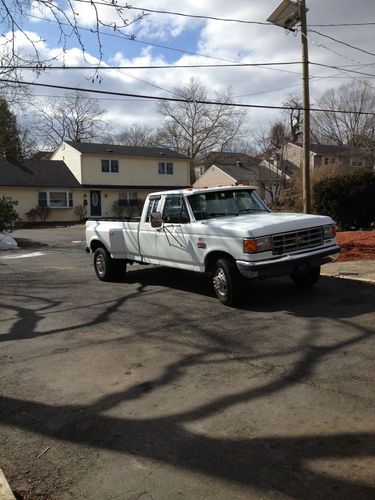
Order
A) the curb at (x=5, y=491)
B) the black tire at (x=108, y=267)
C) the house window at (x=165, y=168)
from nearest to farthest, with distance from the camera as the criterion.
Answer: the curb at (x=5, y=491) < the black tire at (x=108, y=267) < the house window at (x=165, y=168)

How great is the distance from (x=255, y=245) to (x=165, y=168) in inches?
1555

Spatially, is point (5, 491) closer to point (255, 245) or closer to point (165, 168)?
point (255, 245)

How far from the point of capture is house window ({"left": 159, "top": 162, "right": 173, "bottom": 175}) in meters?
46.1

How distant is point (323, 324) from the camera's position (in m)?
6.82

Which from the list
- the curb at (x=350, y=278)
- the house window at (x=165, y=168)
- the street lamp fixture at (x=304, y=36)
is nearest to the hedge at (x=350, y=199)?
the street lamp fixture at (x=304, y=36)

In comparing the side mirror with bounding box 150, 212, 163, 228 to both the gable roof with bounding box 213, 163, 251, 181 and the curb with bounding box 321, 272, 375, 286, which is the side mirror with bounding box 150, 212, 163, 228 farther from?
the gable roof with bounding box 213, 163, 251, 181

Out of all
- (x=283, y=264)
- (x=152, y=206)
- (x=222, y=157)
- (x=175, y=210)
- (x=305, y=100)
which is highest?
(x=222, y=157)

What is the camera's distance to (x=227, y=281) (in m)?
7.96

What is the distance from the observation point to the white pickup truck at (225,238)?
7.69 m

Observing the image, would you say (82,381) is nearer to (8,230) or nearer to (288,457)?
(288,457)

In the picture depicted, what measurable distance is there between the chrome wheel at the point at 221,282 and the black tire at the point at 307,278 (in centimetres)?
165

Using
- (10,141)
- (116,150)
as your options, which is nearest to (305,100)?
(116,150)

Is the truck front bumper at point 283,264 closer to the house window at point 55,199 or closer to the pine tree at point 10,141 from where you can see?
the pine tree at point 10,141

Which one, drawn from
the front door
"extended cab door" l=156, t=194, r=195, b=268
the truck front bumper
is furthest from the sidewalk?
the front door
